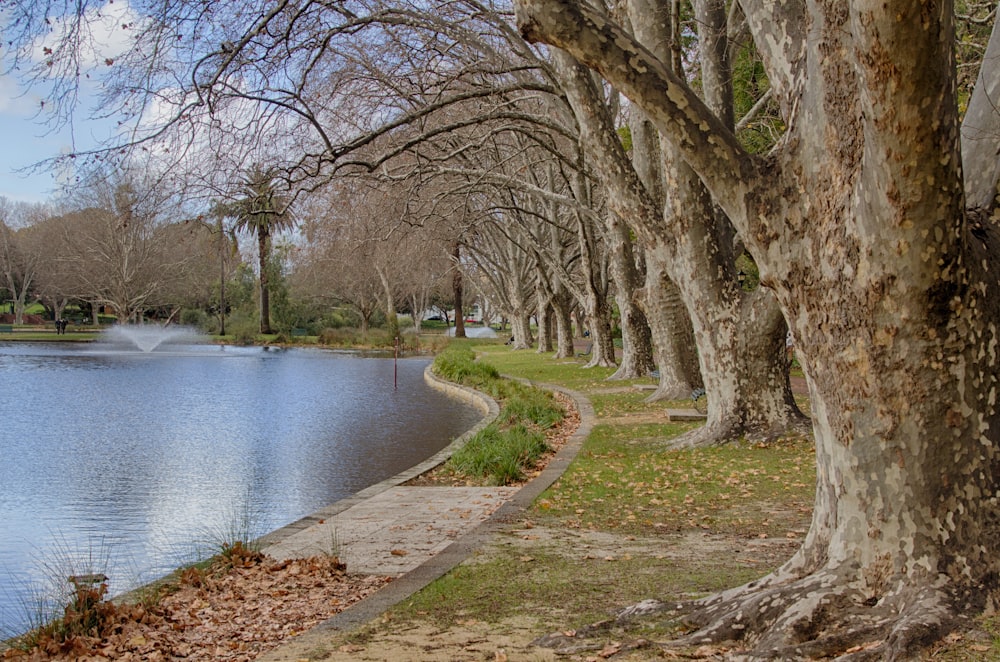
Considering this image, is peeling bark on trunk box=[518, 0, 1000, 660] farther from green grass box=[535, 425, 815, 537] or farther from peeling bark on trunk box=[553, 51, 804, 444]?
peeling bark on trunk box=[553, 51, 804, 444]

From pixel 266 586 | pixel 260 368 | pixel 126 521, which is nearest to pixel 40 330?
pixel 260 368

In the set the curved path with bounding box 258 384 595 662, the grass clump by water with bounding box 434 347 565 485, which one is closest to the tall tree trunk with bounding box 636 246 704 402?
the grass clump by water with bounding box 434 347 565 485

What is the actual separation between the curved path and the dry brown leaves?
307 millimetres

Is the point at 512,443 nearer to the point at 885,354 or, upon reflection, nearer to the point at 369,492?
the point at 369,492

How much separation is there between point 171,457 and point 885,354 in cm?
1259

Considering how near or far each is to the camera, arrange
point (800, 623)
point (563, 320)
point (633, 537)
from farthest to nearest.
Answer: point (563, 320) → point (633, 537) → point (800, 623)

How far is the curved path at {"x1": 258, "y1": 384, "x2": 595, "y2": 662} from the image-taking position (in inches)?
215

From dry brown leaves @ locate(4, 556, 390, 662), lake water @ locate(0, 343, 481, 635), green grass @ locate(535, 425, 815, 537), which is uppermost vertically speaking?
green grass @ locate(535, 425, 815, 537)

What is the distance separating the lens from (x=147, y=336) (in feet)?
196

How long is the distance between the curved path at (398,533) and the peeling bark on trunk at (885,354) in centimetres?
205

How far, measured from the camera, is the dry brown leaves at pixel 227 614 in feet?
16.9

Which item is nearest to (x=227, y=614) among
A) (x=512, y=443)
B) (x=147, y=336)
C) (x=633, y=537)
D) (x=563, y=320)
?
(x=633, y=537)

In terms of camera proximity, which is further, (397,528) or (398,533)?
(397,528)

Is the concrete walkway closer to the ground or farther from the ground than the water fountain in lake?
closer to the ground
